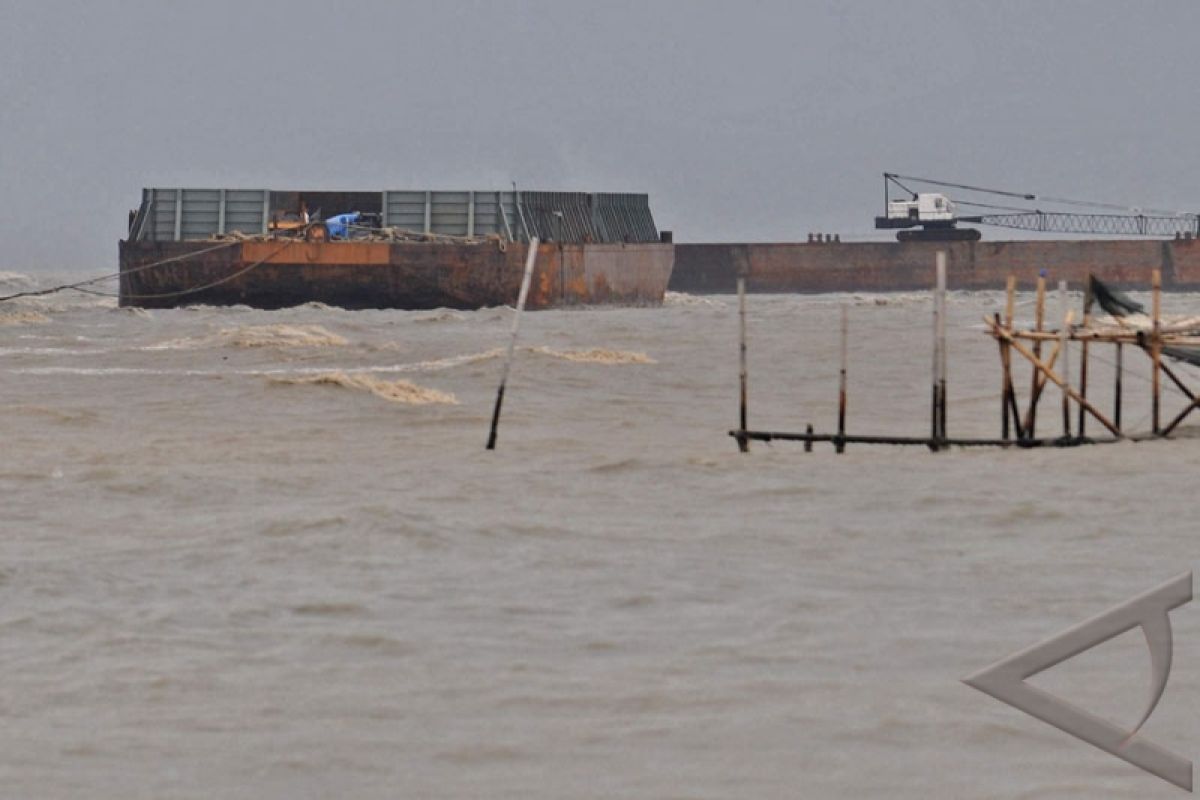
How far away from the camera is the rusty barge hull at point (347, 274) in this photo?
7419cm

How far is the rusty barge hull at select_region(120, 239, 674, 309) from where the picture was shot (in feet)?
243

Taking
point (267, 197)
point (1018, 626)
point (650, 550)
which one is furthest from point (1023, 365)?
point (267, 197)

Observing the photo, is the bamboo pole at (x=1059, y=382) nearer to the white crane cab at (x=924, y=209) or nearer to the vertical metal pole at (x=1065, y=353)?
the vertical metal pole at (x=1065, y=353)

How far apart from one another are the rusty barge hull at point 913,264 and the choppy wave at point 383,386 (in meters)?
81.5

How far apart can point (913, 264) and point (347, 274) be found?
179 ft

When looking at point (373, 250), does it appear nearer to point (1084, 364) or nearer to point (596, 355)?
point (596, 355)

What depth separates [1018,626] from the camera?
14.2 m

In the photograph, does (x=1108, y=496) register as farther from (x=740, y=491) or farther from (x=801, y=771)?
(x=801, y=771)

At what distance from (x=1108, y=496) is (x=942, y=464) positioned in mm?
3400

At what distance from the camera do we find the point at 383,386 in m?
38.3

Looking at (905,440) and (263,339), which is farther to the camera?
(263,339)

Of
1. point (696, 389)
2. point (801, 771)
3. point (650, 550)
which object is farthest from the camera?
point (696, 389)

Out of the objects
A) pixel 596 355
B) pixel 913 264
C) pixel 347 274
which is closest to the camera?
pixel 596 355

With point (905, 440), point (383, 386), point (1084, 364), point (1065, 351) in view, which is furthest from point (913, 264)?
point (905, 440)
